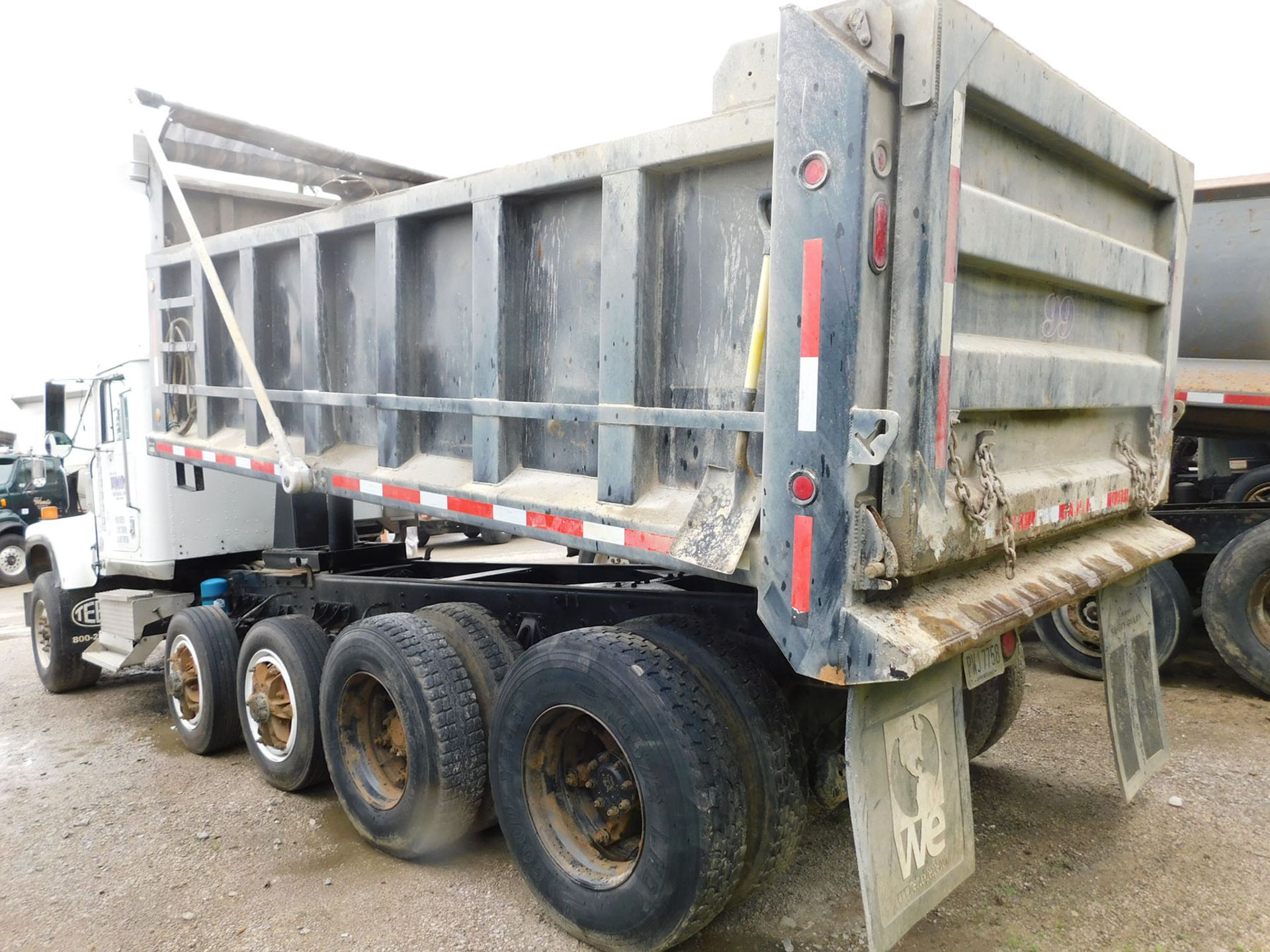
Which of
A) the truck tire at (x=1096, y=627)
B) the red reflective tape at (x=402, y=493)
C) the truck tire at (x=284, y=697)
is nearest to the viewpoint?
the red reflective tape at (x=402, y=493)

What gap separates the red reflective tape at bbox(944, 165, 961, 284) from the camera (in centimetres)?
242

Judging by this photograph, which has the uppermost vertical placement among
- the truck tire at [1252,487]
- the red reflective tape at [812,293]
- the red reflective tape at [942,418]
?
the red reflective tape at [812,293]

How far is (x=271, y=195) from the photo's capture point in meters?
6.04

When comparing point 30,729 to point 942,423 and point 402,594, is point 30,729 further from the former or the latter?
point 942,423

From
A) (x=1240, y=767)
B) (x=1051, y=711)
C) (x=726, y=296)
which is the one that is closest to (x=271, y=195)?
(x=726, y=296)

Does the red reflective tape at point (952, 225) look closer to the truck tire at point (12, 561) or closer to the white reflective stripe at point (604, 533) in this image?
the white reflective stripe at point (604, 533)

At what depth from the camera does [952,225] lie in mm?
2430

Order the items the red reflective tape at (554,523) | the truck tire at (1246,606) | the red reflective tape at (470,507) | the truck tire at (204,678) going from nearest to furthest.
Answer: the red reflective tape at (554,523)
the red reflective tape at (470,507)
the truck tire at (204,678)
the truck tire at (1246,606)

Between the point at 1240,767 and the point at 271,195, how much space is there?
635 centimetres

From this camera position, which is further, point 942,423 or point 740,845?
point 740,845

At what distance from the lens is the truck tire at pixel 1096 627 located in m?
5.79

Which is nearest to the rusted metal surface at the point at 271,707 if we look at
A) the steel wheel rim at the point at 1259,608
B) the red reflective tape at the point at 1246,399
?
the steel wheel rim at the point at 1259,608

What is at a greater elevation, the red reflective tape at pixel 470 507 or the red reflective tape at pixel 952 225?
the red reflective tape at pixel 952 225

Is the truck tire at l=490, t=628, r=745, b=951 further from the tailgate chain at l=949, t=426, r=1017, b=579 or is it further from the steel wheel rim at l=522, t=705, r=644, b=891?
the tailgate chain at l=949, t=426, r=1017, b=579
